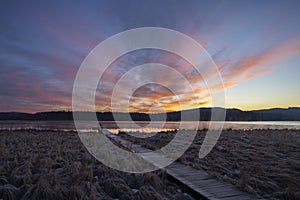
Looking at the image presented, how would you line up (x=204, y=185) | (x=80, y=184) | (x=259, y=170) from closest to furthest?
(x=204, y=185)
(x=80, y=184)
(x=259, y=170)

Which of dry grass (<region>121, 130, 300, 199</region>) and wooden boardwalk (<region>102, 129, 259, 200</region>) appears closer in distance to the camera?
wooden boardwalk (<region>102, 129, 259, 200</region>)

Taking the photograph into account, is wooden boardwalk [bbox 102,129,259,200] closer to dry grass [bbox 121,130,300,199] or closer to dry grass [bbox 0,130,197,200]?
dry grass [bbox 121,130,300,199]

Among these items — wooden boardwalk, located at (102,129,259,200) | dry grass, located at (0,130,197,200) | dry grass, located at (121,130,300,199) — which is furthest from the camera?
dry grass, located at (121,130,300,199)

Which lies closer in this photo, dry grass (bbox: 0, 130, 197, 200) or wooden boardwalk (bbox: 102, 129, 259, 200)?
wooden boardwalk (bbox: 102, 129, 259, 200)

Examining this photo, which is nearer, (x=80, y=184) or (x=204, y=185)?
(x=204, y=185)

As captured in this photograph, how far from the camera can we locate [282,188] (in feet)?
19.7

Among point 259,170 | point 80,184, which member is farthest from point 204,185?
point 80,184

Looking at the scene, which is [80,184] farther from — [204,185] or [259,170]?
[259,170]

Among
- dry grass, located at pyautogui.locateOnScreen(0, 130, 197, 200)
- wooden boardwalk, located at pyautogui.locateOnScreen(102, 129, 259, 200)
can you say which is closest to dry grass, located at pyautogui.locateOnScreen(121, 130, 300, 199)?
wooden boardwalk, located at pyautogui.locateOnScreen(102, 129, 259, 200)

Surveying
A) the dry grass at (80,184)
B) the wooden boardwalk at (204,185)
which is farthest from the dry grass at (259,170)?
the dry grass at (80,184)

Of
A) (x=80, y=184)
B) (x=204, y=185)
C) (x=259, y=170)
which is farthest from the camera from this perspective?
(x=259, y=170)

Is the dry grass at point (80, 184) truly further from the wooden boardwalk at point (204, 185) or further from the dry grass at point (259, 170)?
the dry grass at point (259, 170)

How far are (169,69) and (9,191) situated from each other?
2292 cm

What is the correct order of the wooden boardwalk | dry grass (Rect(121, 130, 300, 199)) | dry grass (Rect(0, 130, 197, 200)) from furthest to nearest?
dry grass (Rect(121, 130, 300, 199))
dry grass (Rect(0, 130, 197, 200))
the wooden boardwalk
